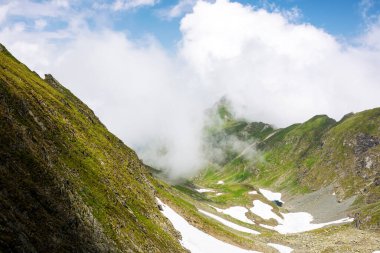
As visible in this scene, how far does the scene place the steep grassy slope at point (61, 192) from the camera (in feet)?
91.1

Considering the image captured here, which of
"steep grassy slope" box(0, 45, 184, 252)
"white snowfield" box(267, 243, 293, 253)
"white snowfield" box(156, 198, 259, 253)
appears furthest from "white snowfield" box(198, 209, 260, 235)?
"steep grassy slope" box(0, 45, 184, 252)

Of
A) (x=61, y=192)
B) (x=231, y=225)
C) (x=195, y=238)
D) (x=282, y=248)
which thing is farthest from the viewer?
(x=231, y=225)

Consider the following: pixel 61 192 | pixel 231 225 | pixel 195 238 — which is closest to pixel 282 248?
pixel 231 225

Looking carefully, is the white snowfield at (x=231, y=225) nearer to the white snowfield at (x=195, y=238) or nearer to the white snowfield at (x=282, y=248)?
the white snowfield at (x=282, y=248)

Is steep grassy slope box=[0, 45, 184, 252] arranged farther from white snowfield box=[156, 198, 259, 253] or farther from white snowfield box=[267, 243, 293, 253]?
white snowfield box=[267, 243, 293, 253]

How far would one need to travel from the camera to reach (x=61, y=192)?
35781 millimetres

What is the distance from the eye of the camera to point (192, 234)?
287ft

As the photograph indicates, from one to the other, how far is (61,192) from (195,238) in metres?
55.9

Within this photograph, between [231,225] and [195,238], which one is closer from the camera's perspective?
[195,238]

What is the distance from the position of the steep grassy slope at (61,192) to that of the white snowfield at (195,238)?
13.9 metres

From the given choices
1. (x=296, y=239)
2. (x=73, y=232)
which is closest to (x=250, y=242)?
(x=296, y=239)

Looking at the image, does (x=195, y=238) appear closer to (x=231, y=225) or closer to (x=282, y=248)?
(x=282, y=248)

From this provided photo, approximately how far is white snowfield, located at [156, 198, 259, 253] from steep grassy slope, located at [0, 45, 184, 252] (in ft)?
45.5

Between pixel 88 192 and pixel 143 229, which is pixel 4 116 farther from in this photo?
pixel 143 229
